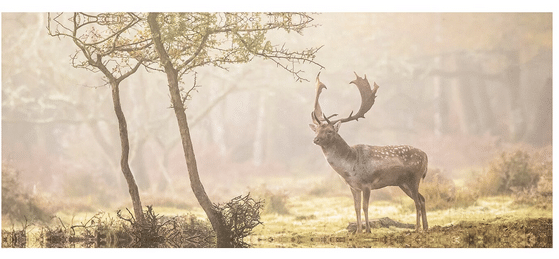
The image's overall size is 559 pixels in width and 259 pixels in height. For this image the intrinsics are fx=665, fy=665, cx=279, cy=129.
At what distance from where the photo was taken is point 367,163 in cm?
890

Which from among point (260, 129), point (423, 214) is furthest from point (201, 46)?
point (260, 129)

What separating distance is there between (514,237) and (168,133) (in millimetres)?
7657

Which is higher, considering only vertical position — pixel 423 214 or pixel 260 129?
pixel 260 129

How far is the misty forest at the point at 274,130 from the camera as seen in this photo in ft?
29.9

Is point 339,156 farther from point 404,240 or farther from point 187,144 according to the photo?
point 187,144

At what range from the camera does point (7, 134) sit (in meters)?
11.0

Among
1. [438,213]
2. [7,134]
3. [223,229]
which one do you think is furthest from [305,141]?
[7,134]

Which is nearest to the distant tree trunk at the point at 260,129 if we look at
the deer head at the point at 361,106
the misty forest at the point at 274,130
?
the misty forest at the point at 274,130

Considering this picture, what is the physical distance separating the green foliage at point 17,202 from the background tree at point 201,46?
10.8 feet

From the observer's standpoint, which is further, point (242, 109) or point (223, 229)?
point (242, 109)

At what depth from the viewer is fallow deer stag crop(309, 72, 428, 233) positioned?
348 inches

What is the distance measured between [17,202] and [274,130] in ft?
18.3

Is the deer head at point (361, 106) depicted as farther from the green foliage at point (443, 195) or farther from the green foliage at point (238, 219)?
the green foliage at point (443, 195)

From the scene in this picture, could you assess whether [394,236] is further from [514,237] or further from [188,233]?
[188,233]
